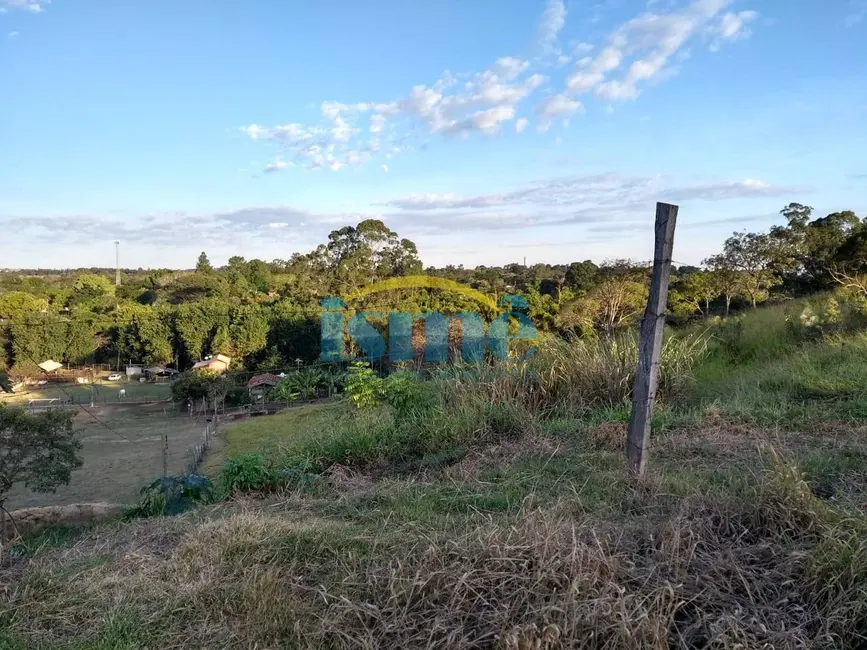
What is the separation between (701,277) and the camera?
52.4 ft

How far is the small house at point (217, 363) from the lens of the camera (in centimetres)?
3098

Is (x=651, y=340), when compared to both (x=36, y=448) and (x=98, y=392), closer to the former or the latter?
(x=36, y=448)

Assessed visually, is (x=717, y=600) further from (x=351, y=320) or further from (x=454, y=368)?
(x=351, y=320)

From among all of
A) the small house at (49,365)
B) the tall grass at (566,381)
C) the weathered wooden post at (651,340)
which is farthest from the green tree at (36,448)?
the small house at (49,365)

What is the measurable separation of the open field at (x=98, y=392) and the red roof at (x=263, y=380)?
17.2 ft

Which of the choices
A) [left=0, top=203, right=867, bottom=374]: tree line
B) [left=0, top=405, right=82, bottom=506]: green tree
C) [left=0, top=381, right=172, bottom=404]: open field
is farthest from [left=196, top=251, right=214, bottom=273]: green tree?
[left=0, top=405, right=82, bottom=506]: green tree

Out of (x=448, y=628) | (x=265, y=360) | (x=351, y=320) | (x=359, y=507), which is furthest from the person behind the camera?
(x=265, y=360)

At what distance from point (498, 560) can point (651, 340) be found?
5.65 ft

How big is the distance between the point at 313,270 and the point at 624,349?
108 feet

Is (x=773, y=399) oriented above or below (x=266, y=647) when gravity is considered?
above

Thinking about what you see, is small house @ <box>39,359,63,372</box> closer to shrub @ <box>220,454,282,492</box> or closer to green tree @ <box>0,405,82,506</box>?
green tree @ <box>0,405,82,506</box>

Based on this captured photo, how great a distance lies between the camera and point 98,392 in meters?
32.0

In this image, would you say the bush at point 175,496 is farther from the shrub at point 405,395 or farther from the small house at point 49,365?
the small house at point 49,365

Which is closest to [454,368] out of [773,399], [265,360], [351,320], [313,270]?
[773,399]
